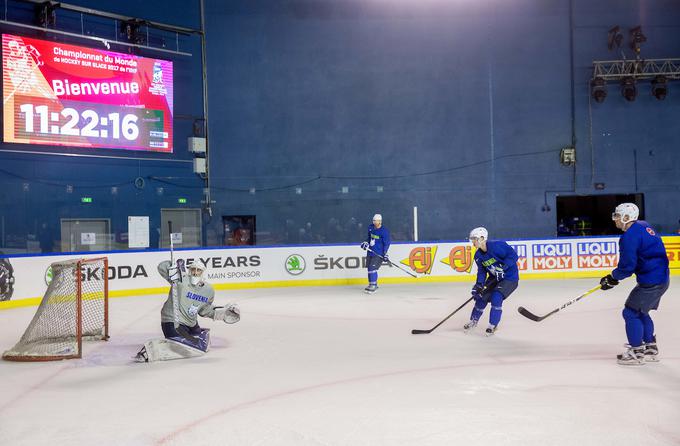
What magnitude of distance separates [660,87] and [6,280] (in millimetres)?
15854

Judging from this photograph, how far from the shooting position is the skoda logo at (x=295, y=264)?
12680mm

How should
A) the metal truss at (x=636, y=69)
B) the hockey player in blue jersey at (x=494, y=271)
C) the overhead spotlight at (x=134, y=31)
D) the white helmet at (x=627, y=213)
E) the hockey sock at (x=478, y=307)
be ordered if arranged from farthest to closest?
the metal truss at (x=636, y=69) → the overhead spotlight at (x=134, y=31) → the hockey sock at (x=478, y=307) → the hockey player in blue jersey at (x=494, y=271) → the white helmet at (x=627, y=213)

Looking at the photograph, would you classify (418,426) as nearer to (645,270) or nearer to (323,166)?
(645,270)

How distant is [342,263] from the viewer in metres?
12.9

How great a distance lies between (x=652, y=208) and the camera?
16.9 metres

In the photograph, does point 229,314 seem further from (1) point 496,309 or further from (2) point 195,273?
(1) point 496,309

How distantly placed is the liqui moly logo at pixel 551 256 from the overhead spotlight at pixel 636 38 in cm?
696

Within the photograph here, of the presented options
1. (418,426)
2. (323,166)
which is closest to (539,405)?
(418,426)

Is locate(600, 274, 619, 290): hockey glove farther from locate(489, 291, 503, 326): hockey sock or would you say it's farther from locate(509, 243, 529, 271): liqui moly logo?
locate(509, 243, 529, 271): liqui moly logo

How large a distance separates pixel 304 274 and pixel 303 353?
22.4 feet

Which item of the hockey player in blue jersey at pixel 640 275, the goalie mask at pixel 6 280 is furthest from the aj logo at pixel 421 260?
the hockey player in blue jersey at pixel 640 275

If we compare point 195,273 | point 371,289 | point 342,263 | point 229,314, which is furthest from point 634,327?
point 342,263

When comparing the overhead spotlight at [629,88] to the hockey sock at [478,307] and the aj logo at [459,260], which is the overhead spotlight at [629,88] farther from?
the hockey sock at [478,307]

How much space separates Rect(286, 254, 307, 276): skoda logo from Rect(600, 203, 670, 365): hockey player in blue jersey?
8.05 m
